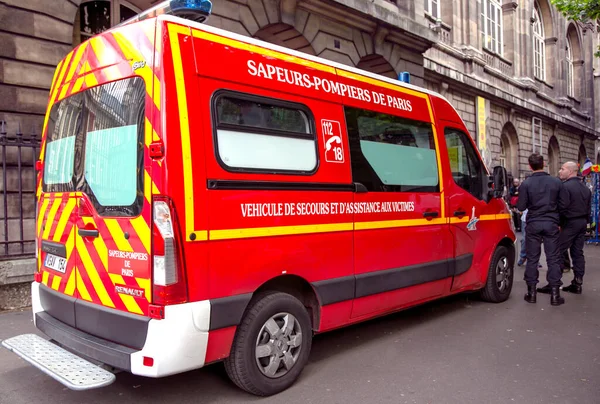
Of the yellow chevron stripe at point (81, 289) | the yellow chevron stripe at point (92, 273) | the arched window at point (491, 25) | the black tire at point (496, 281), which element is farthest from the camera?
the arched window at point (491, 25)

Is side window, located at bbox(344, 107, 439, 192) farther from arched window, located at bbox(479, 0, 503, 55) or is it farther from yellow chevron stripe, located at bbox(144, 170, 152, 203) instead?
arched window, located at bbox(479, 0, 503, 55)

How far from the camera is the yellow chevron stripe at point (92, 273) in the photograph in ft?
10.6

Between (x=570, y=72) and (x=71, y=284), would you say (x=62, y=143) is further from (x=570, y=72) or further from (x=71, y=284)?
(x=570, y=72)

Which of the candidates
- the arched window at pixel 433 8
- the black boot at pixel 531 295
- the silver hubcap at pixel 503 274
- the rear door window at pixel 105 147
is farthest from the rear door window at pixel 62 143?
the arched window at pixel 433 8

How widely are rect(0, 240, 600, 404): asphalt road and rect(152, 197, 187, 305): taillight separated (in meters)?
0.98

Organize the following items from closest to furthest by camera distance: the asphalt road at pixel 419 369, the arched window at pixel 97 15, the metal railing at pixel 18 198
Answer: the asphalt road at pixel 419 369
the metal railing at pixel 18 198
the arched window at pixel 97 15

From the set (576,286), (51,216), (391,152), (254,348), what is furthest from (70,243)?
(576,286)

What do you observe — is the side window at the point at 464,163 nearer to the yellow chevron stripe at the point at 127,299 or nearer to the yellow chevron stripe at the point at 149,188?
the yellow chevron stripe at the point at 149,188

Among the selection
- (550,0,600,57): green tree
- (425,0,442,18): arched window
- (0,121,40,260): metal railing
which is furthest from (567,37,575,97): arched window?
(0,121,40,260): metal railing

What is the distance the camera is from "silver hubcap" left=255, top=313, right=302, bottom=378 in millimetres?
3404

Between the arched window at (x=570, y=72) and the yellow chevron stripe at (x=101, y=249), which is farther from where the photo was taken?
the arched window at (x=570, y=72)

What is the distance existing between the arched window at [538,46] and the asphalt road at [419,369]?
26.1m

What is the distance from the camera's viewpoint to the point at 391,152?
15.2ft

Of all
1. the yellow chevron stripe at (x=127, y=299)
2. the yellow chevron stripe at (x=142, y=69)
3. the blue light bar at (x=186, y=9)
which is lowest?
the yellow chevron stripe at (x=127, y=299)
